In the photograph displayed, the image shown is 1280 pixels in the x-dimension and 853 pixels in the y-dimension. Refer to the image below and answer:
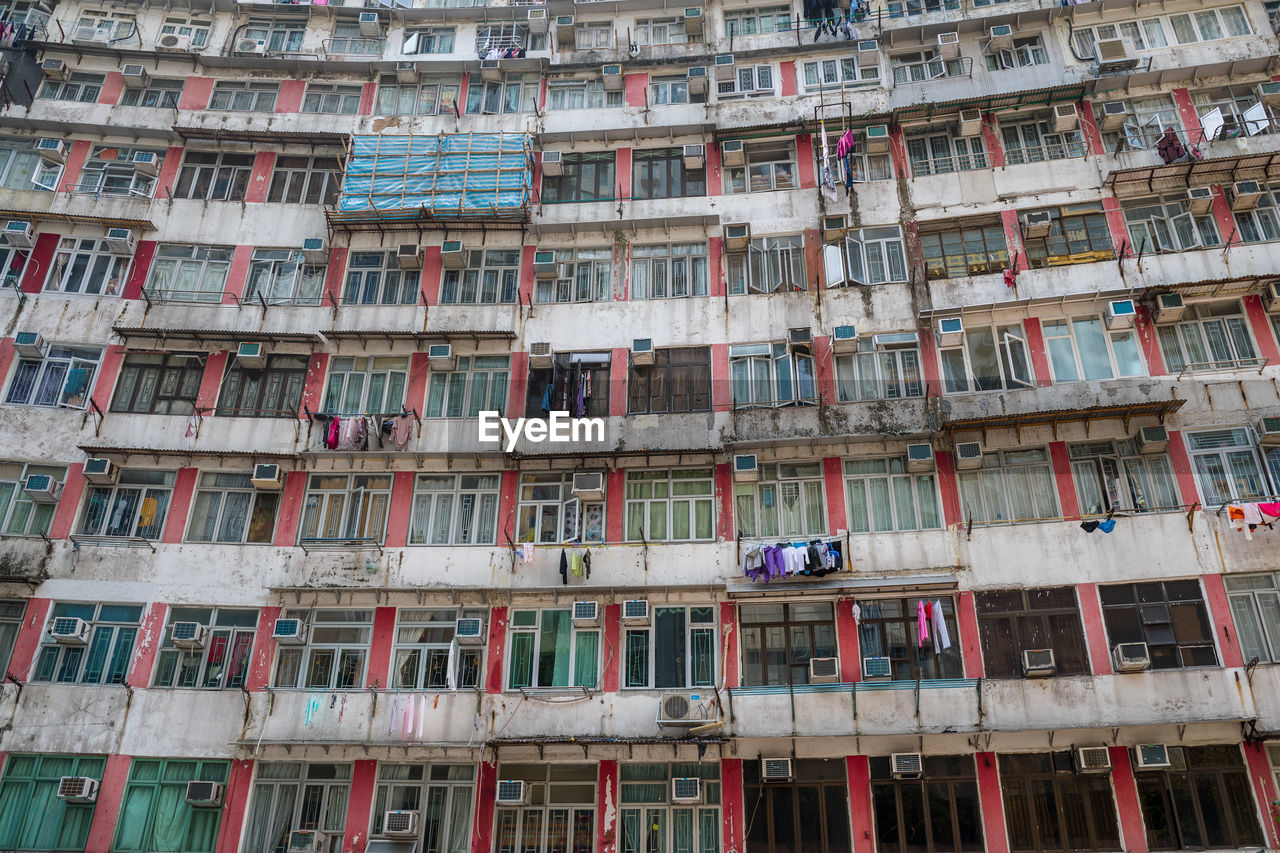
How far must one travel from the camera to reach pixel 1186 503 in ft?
53.0

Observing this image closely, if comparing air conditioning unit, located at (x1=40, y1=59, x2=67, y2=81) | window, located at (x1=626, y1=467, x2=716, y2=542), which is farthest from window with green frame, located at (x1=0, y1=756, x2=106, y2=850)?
air conditioning unit, located at (x1=40, y1=59, x2=67, y2=81)

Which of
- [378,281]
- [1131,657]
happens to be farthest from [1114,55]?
[378,281]

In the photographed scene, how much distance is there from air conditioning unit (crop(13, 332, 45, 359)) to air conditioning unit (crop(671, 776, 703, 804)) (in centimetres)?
1652

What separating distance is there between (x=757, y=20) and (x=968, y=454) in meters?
12.5

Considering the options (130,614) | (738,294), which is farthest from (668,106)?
(130,614)

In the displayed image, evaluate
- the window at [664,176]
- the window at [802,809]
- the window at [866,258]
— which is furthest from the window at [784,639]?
the window at [664,176]

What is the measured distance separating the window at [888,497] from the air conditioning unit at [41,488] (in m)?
16.5

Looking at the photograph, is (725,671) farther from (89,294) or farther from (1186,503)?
(89,294)

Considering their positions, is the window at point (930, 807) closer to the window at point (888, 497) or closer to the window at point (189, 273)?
the window at point (888, 497)

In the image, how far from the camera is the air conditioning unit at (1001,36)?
20047 mm

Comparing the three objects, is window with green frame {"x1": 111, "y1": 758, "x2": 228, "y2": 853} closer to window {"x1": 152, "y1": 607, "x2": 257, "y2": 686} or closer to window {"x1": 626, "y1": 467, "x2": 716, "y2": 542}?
window {"x1": 152, "y1": 607, "x2": 257, "y2": 686}

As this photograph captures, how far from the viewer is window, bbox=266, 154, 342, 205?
2078 centimetres

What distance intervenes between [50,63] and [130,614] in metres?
14.5

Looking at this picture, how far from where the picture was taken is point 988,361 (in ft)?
58.3
